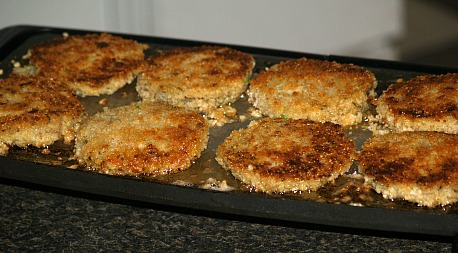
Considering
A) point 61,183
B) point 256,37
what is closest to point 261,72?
point 61,183

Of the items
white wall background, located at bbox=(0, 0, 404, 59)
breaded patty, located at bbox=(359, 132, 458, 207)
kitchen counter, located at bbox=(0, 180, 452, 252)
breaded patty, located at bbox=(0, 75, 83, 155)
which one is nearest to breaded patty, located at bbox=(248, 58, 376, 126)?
breaded patty, located at bbox=(359, 132, 458, 207)

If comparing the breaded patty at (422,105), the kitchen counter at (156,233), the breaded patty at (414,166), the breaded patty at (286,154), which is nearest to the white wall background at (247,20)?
the kitchen counter at (156,233)

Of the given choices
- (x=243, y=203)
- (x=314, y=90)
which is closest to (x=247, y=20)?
(x=314, y=90)

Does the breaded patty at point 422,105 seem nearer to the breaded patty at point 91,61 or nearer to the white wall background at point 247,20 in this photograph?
the breaded patty at point 91,61

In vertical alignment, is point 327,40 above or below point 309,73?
above

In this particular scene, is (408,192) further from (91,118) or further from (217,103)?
(91,118)

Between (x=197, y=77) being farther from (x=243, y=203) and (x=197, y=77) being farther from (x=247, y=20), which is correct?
(x=247, y=20)
